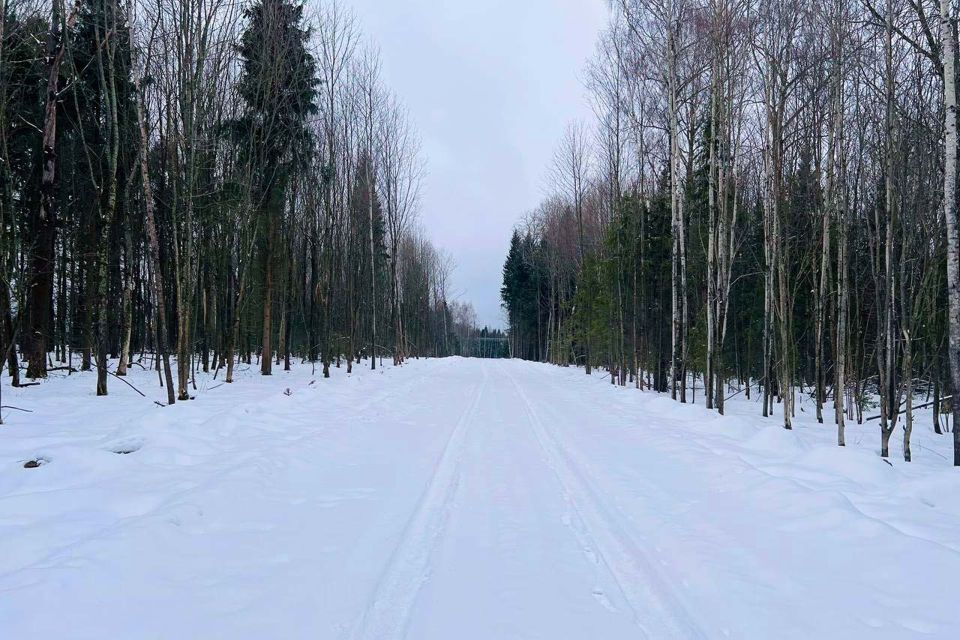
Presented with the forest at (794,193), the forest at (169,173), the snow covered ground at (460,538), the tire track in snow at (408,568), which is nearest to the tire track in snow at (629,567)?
the snow covered ground at (460,538)

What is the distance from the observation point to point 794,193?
12.8m

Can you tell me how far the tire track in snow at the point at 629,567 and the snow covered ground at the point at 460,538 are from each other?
0.02 m

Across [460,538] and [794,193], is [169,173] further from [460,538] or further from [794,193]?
[794,193]

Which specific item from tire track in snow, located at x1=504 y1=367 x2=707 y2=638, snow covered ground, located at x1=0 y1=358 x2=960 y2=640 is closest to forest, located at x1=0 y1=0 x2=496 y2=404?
snow covered ground, located at x1=0 y1=358 x2=960 y2=640

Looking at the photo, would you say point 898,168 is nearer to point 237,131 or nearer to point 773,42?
point 773,42

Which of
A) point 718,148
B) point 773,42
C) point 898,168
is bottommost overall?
point 898,168

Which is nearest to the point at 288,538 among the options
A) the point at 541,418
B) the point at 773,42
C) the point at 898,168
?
the point at 541,418

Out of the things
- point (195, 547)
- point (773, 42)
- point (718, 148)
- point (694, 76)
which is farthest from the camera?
point (694, 76)

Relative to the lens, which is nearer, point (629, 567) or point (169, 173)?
point (629, 567)

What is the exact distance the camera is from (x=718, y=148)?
13.4 meters

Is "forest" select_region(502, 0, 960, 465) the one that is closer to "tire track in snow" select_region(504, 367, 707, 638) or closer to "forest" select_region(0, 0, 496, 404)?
"tire track in snow" select_region(504, 367, 707, 638)

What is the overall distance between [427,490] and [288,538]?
68.1 inches

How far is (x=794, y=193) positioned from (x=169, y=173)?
47.4ft

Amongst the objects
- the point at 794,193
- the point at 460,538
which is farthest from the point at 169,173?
the point at 794,193
